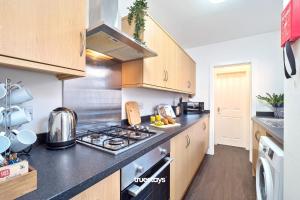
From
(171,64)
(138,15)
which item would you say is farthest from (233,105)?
(138,15)

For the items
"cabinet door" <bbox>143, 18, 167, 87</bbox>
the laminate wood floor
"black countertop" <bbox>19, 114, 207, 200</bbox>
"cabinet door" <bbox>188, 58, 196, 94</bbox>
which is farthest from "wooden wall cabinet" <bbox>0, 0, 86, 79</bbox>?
"cabinet door" <bbox>188, 58, 196, 94</bbox>

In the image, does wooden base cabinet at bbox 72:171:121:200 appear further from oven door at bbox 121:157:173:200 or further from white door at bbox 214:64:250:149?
white door at bbox 214:64:250:149

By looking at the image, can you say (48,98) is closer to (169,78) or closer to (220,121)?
(169,78)

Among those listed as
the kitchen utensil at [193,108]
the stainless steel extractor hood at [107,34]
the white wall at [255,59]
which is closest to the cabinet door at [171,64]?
the stainless steel extractor hood at [107,34]

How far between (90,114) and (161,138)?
0.63 metres

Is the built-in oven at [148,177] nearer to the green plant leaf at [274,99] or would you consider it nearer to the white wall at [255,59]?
the green plant leaf at [274,99]

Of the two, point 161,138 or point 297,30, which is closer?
point 297,30

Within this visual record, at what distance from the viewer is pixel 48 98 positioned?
1005 mm

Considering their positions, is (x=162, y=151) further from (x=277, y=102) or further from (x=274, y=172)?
(x=277, y=102)

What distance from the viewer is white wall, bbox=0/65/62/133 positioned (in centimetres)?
89

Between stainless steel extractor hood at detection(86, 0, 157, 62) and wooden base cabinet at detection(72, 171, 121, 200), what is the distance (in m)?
0.79

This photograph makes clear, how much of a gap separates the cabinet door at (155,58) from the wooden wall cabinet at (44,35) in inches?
25.9

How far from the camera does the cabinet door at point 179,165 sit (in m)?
1.32

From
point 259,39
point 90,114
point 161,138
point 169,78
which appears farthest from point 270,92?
point 90,114
